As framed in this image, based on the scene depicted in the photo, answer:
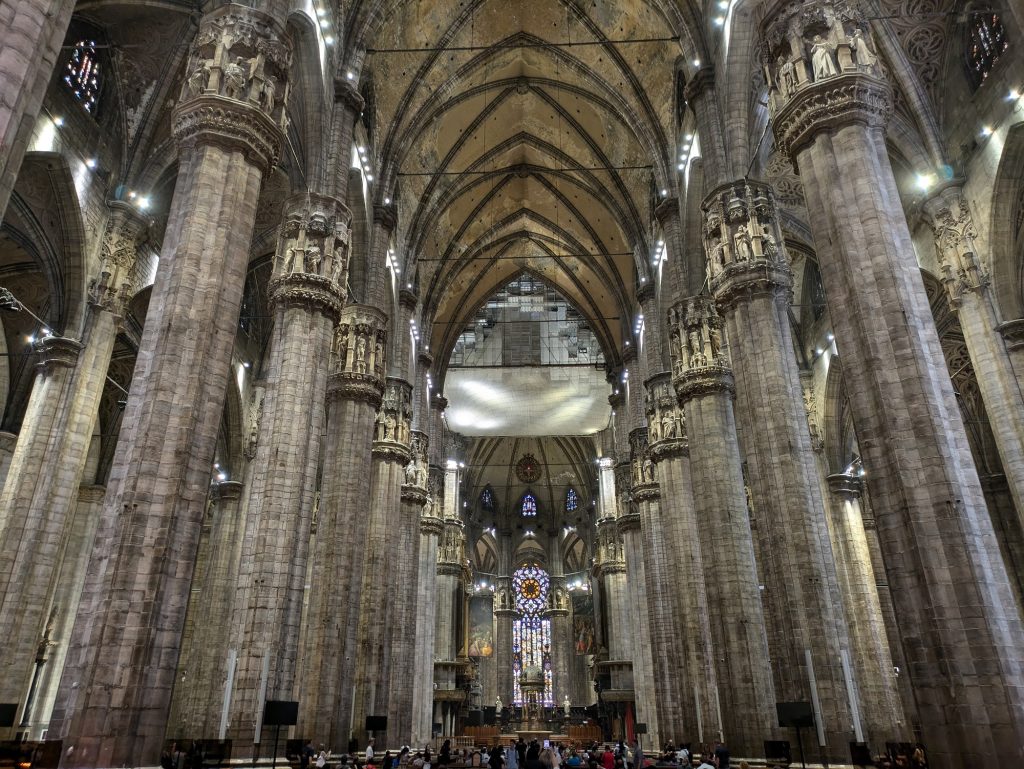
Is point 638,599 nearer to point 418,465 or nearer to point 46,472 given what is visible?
point 418,465

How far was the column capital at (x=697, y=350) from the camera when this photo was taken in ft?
62.7

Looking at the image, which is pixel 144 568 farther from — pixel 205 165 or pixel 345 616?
pixel 345 616

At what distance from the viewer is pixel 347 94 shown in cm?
1867

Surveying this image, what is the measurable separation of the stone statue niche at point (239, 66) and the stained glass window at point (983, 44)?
14607mm

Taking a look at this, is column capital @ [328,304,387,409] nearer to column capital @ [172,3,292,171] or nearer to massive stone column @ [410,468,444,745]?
column capital @ [172,3,292,171]

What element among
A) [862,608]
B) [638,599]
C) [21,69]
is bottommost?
[862,608]

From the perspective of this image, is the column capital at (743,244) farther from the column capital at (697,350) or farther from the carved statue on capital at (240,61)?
the carved statue on capital at (240,61)

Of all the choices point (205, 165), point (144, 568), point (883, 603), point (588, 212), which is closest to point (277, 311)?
point (205, 165)

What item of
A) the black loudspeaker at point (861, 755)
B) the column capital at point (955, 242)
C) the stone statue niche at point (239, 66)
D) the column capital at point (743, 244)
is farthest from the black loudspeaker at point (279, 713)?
the column capital at point (955, 242)

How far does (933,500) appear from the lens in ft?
28.0

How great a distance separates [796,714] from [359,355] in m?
13.8

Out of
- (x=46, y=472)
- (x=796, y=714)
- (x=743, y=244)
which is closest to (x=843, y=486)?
(x=743, y=244)

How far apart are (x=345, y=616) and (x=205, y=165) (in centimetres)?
1060

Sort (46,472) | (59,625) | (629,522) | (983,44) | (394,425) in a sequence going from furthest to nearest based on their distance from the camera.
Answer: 1. (629,522)
2. (394,425)
3. (59,625)
4. (983,44)
5. (46,472)
